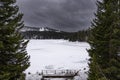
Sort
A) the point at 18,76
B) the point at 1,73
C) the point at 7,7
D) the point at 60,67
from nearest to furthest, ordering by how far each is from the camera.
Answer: the point at 1,73 → the point at 7,7 → the point at 18,76 → the point at 60,67

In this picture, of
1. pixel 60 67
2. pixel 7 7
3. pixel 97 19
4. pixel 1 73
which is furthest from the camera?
pixel 60 67

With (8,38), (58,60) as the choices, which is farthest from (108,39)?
(58,60)

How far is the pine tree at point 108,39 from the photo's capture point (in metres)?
22.2

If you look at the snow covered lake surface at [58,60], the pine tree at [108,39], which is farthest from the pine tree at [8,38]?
the snow covered lake surface at [58,60]

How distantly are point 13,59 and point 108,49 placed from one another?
9369mm

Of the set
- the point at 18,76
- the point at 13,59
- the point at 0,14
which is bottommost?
the point at 18,76

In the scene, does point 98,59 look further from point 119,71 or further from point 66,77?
point 66,77

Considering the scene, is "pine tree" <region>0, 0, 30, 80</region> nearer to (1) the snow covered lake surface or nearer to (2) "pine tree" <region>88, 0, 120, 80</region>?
(2) "pine tree" <region>88, 0, 120, 80</region>

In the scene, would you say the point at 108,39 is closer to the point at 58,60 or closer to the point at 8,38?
the point at 8,38

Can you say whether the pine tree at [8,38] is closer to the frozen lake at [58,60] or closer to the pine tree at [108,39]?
the pine tree at [108,39]

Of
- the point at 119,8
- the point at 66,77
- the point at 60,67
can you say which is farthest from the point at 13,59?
the point at 60,67

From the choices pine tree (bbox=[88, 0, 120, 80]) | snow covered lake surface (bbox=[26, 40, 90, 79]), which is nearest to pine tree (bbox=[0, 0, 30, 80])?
pine tree (bbox=[88, 0, 120, 80])

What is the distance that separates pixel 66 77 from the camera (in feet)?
134

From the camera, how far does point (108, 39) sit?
75.1ft
